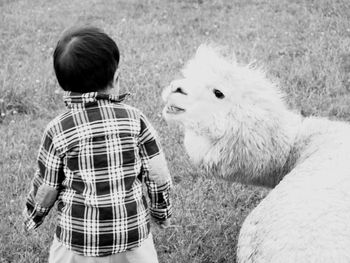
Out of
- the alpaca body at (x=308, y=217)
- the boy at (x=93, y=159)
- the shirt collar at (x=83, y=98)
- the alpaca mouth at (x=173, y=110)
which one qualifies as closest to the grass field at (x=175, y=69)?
the alpaca mouth at (x=173, y=110)

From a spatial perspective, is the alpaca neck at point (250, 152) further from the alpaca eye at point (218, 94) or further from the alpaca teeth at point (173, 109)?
the alpaca eye at point (218, 94)

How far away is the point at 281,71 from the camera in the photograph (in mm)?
5609

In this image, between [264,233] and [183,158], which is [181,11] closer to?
[183,158]

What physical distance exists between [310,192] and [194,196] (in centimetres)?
171

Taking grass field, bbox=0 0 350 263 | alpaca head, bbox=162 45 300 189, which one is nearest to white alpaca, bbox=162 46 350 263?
alpaca head, bbox=162 45 300 189

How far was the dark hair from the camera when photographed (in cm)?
193

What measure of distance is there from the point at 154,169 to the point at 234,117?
731 mm

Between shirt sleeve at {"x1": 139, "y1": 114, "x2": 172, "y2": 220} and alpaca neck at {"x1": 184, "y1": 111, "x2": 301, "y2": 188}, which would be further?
alpaca neck at {"x1": 184, "y1": 111, "x2": 301, "y2": 188}

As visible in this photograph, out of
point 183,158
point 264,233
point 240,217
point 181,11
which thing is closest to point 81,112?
point 264,233

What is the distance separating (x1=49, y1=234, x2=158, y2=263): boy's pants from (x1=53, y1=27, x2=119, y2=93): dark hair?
0.70 m

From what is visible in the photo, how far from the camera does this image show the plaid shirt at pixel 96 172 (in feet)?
6.51

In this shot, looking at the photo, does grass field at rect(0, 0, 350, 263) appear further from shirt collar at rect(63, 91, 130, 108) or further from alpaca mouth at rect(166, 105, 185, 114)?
shirt collar at rect(63, 91, 130, 108)

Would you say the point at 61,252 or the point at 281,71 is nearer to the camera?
the point at 61,252

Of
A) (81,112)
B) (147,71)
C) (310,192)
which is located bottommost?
(147,71)
